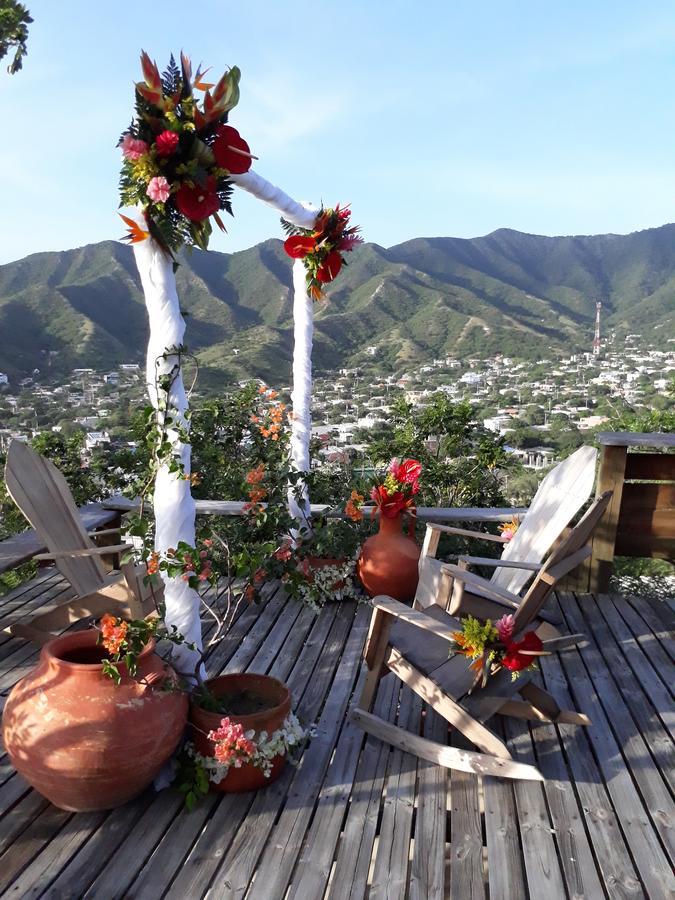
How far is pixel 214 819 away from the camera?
6.74 feet

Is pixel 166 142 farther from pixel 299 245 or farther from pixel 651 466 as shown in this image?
pixel 651 466

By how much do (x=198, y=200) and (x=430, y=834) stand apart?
6.93ft

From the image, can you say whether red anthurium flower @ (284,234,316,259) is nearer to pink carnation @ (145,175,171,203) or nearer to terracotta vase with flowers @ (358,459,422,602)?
terracotta vase with flowers @ (358,459,422,602)

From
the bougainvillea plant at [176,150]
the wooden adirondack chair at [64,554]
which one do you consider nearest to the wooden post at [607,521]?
the wooden adirondack chair at [64,554]

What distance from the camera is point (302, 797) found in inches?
85.8

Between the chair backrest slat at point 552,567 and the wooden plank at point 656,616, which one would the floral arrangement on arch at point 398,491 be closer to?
the chair backrest slat at point 552,567

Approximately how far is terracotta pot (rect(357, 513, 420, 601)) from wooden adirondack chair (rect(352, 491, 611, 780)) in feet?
3.49

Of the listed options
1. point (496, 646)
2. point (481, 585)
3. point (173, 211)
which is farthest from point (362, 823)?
point (173, 211)

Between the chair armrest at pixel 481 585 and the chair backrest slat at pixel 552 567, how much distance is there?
0.61ft

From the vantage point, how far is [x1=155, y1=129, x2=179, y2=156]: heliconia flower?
1951mm

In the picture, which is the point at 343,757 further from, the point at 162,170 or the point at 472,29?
the point at 472,29

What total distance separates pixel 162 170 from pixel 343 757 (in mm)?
2127

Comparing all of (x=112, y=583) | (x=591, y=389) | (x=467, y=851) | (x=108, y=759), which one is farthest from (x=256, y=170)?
(x=591, y=389)

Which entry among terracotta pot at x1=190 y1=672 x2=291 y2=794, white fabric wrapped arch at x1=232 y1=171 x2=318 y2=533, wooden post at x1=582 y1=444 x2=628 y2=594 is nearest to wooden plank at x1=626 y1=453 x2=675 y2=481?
wooden post at x1=582 y1=444 x2=628 y2=594
